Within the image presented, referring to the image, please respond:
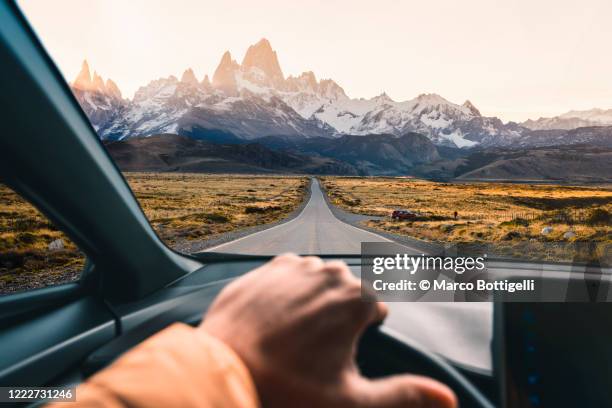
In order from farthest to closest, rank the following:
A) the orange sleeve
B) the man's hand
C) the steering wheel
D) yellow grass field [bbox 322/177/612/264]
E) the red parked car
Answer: the red parked car
yellow grass field [bbox 322/177/612/264]
the steering wheel
the man's hand
the orange sleeve

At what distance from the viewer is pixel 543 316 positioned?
A: 233 centimetres

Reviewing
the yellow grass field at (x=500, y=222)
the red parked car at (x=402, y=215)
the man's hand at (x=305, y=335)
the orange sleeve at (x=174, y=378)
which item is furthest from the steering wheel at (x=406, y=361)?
the red parked car at (x=402, y=215)

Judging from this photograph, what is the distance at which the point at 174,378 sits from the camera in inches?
24.8

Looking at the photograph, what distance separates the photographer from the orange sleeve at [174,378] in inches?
22.8

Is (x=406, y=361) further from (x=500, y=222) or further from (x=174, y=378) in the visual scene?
(x=500, y=222)

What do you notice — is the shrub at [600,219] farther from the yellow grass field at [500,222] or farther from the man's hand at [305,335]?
the man's hand at [305,335]

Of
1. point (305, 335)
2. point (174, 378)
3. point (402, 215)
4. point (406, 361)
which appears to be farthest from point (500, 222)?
point (174, 378)

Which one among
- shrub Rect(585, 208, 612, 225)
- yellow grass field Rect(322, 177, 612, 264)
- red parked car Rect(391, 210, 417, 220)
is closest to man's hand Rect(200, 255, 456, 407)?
yellow grass field Rect(322, 177, 612, 264)

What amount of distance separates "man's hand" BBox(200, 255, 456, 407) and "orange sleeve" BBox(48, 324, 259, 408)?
0.27 feet

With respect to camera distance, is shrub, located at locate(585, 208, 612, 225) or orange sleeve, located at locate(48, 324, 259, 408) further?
shrub, located at locate(585, 208, 612, 225)

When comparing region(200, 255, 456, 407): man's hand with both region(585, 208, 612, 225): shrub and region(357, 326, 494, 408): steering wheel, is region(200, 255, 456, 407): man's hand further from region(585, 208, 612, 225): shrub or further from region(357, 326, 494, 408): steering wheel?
region(585, 208, 612, 225): shrub

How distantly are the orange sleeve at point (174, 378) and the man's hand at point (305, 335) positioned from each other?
3.2 inches

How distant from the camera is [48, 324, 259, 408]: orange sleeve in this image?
579 millimetres

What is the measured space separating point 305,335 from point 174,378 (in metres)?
0.36
